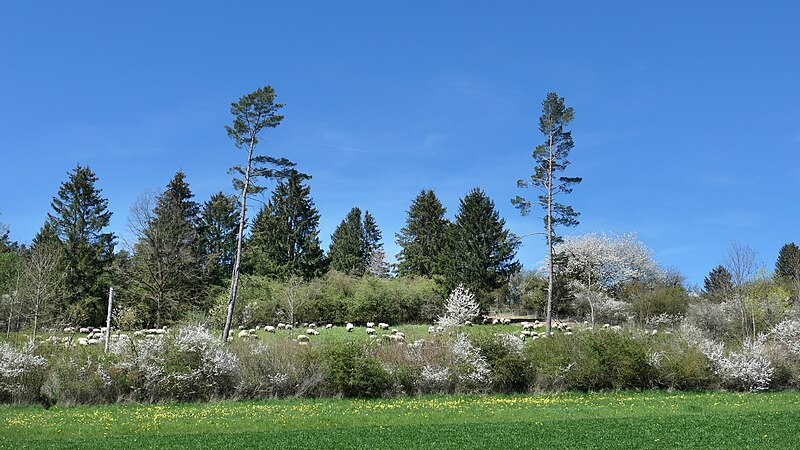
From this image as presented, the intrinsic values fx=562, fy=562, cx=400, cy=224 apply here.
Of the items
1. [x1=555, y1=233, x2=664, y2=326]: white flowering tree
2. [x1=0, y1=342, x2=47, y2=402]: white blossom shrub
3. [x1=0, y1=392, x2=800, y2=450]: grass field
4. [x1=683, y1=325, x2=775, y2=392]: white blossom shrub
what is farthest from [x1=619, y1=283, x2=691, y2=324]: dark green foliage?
[x1=0, y1=342, x2=47, y2=402]: white blossom shrub

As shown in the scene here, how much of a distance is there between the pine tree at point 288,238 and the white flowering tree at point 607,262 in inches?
897

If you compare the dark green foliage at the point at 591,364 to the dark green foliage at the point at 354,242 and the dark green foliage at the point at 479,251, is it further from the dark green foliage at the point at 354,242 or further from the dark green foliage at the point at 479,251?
the dark green foliage at the point at 354,242

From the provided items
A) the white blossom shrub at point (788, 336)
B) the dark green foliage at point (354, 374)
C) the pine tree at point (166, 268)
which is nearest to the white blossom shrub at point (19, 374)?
the dark green foliage at point (354, 374)

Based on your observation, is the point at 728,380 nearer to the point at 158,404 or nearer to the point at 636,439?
the point at 636,439

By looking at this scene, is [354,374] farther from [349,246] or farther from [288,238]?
[349,246]

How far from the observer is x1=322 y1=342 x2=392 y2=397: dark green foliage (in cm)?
1916

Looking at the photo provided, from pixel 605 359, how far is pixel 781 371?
24.2 ft

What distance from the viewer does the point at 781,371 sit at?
22141 millimetres

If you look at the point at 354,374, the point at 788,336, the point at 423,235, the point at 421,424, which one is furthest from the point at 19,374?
the point at 423,235

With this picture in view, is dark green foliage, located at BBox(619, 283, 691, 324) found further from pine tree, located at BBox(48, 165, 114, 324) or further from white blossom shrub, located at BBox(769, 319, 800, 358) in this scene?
pine tree, located at BBox(48, 165, 114, 324)

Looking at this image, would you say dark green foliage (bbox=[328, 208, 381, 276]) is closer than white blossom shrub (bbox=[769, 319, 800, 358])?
No

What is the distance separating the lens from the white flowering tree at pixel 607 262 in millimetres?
49906

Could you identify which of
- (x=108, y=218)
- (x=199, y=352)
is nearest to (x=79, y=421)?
(x=199, y=352)

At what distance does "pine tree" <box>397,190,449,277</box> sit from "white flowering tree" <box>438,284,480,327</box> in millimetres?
15494
